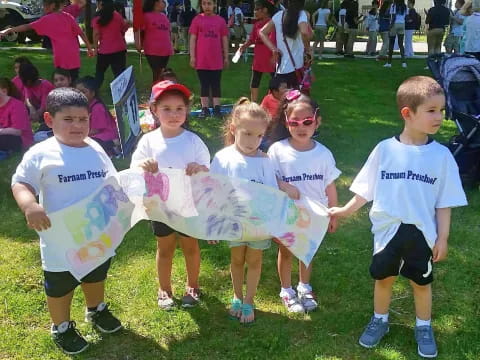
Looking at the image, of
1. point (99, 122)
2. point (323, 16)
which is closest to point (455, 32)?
point (323, 16)

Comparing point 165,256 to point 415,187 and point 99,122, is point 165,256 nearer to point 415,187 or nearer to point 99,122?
point 415,187

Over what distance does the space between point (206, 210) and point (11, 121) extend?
4083mm

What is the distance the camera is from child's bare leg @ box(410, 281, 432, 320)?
315 centimetres

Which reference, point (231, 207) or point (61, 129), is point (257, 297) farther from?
point (61, 129)

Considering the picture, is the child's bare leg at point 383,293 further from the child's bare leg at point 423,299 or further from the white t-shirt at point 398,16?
the white t-shirt at point 398,16

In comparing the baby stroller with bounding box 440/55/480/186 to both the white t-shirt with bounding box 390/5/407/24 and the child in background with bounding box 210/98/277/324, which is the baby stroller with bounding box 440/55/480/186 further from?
the white t-shirt with bounding box 390/5/407/24

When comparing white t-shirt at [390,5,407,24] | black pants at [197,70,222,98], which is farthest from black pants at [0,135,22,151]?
white t-shirt at [390,5,407,24]

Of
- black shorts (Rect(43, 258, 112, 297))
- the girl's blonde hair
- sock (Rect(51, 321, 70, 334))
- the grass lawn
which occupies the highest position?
the girl's blonde hair

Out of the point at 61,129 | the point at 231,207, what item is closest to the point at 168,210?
the point at 231,207

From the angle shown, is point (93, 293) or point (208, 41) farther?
point (208, 41)

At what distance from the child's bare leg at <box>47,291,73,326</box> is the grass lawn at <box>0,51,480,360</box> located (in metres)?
0.21

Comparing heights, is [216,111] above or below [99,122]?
below

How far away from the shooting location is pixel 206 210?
3301mm

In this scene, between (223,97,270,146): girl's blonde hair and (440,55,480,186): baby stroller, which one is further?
(440,55,480,186): baby stroller
